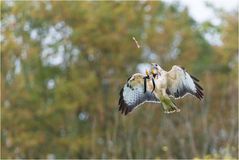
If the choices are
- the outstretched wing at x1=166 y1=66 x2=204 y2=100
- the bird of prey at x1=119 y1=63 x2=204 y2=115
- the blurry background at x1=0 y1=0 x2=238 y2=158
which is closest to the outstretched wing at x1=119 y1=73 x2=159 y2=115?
the bird of prey at x1=119 y1=63 x2=204 y2=115

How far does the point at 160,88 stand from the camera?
26.2 ft

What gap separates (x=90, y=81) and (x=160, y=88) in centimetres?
1328

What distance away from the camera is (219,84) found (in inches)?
891

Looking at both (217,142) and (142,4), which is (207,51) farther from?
(217,142)

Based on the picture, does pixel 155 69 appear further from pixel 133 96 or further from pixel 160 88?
pixel 133 96

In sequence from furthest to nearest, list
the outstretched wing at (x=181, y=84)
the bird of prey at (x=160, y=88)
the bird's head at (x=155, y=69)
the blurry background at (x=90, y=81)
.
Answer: the blurry background at (x=90, y=81) < the outstretched wing at (x=181, y=84) < the bird of prey at (x=160, y=88) < the bird's head at (x=155, y=69)

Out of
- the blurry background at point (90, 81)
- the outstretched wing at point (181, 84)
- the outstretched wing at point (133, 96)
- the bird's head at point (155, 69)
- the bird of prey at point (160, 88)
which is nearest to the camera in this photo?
the bird's head at point (155, 69)

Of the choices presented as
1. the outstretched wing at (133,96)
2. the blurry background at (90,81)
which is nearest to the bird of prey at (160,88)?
the outstretched wing at (133,96)

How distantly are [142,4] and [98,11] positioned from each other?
4.84 feet

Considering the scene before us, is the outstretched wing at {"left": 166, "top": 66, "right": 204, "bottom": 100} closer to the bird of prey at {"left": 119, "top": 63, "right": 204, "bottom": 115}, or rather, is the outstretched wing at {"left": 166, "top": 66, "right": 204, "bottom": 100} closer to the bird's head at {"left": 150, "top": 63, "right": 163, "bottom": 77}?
the bird of prey at {"left": 119, "top": 63, "right": 204, "bottom": 115}

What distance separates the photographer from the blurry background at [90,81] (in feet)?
66.2

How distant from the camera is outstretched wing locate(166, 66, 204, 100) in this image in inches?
319

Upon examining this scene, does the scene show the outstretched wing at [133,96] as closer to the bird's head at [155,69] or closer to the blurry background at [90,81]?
the bird's head at [155,69]

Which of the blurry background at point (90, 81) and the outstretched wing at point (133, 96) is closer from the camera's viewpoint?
the outstretched wing at point (133, 96)
